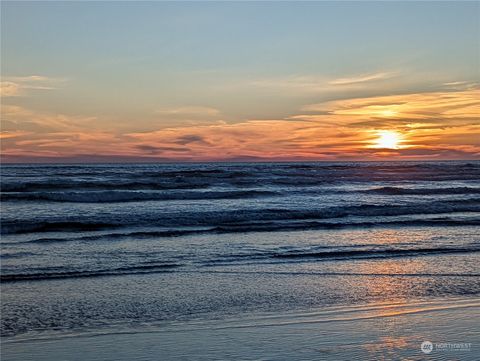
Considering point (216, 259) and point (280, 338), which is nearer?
point (280, 338)

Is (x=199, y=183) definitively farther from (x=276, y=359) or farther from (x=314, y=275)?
(x=276, y=359)

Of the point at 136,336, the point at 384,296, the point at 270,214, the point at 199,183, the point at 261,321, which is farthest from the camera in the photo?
the point at 199,183

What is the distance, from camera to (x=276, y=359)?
5578 millimetres

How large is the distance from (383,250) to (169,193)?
62.2 ft

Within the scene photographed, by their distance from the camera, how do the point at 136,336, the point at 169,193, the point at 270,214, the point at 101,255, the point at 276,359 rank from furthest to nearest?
the point at 169,193 < the point at 270,214 < the point at 101,255 < the point at 136,336 < the point at 276,359

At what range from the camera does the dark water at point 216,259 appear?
788 cm

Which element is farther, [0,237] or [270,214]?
[270,214]

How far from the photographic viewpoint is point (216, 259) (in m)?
11.4

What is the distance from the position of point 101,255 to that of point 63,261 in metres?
0.99

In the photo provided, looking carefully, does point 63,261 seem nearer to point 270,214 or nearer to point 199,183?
point 270,214

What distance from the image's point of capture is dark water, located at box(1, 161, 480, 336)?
25.9 ft

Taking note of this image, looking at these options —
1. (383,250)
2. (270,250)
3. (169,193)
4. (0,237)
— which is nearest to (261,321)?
(270,250)

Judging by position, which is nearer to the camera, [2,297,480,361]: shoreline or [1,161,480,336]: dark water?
[2,297,480,361]: shoreline

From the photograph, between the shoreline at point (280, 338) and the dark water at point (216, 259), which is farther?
the dark water at point (216, 259)
